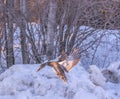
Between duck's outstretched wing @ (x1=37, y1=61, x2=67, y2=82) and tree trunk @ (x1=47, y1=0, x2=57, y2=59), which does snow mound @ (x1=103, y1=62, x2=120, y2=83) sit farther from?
tree trunk @ (x1=47, y1=0, x2=57, y2=59)

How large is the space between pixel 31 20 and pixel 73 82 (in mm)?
2547

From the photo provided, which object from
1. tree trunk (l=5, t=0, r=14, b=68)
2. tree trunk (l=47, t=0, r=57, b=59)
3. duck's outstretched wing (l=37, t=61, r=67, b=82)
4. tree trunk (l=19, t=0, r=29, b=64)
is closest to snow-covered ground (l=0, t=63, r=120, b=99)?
duck's outstretched wing (l=37, t=61, r=67, b=82)

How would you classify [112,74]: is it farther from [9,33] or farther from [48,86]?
[9,33]

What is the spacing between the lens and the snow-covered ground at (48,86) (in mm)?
4039

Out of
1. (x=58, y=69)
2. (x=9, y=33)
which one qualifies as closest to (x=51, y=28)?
(x=9, y=33)

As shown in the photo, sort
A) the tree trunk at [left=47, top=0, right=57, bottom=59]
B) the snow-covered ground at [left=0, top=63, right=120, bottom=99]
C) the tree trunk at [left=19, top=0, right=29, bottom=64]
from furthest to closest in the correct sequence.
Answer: the tree trunk at [left=19, top=0, right=29, bottom=64], the tree trunk at [left=47, top=0, right=57, bottom=59], the snow-covered ground at [left=0, top=63, right=120, bottom=99]

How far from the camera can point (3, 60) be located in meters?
7.27

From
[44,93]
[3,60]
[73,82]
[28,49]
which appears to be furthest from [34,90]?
[3,60]

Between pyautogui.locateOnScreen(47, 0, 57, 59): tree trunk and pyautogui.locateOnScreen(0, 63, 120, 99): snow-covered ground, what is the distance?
5.86ft

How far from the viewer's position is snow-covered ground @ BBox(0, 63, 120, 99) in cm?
404

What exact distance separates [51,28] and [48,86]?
7.08ft

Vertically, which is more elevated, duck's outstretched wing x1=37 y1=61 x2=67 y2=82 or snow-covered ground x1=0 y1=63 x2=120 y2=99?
duck's outstretched wing x1=37 y1=61 x2=67 y2=82

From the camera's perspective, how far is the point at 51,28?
6.14 meters

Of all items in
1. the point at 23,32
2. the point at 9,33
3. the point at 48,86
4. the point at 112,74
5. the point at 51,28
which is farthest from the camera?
the point at 9,33
